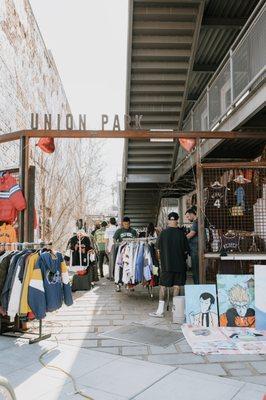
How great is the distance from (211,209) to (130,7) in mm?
5057

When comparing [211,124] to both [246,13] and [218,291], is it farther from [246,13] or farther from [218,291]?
[218,291]

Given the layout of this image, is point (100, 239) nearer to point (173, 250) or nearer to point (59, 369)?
point (173, 250)

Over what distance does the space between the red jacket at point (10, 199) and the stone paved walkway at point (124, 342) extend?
1957 mm

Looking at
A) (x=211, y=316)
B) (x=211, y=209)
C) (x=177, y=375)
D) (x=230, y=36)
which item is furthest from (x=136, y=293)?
(x=230, y=36)

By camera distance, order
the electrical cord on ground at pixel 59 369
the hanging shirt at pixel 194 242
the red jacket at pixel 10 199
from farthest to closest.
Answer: the hanging shirt at pixel 194 242, the red jacket at pixel 10 199, the electrical cord on ground at pixel 59 369

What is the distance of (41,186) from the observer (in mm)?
12047

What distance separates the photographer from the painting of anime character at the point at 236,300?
6328 millimetres

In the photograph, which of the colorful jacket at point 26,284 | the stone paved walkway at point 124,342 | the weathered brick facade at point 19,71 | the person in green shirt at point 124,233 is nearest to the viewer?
the stone paved walkway at point 124,342

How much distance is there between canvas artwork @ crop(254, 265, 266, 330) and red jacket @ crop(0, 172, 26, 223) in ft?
13.1

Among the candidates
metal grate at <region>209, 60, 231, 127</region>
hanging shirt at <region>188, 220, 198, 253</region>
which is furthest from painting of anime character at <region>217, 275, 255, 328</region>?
metal grate at <region>209, 60, 231, 127</region>

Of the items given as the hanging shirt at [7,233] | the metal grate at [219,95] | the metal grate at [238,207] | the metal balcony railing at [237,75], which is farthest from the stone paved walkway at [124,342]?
the metal grate at [219,95]

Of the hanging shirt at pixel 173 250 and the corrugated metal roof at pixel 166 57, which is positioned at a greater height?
the corrugated metal roof at pixel 166 57

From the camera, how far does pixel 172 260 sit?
24.1 ft

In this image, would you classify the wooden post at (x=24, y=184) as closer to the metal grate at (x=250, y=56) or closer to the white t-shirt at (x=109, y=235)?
the metal grate at (x=250, y=56)
